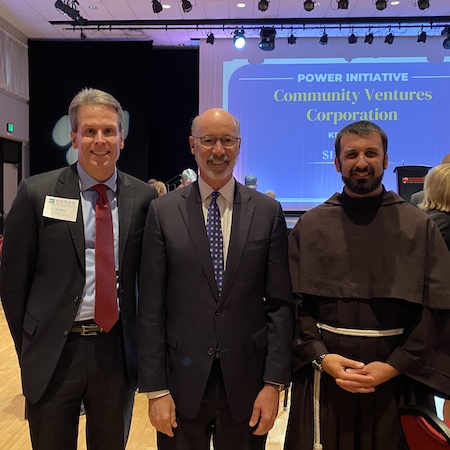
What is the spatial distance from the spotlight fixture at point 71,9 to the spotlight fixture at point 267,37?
3.16 metres

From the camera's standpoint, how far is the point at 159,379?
5.68ft

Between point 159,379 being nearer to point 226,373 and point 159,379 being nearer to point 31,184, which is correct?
point 226,373

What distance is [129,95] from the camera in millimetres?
10086

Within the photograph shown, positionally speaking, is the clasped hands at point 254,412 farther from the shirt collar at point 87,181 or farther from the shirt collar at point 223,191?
the shirt collar at point 87,181

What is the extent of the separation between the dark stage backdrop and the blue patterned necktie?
8.46m

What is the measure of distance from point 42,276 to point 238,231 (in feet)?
2.60

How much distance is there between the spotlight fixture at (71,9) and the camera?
7428 millimetres

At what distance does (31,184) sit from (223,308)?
2.98 ft

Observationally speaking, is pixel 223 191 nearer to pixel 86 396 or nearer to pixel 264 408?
pixel 264 408

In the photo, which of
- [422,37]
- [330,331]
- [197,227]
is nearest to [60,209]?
[197,227]

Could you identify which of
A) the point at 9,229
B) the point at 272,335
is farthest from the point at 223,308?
the point at 9,229

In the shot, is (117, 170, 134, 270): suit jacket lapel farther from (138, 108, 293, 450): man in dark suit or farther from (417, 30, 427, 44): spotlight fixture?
(417, 30, 427, 44): spotlight fixture

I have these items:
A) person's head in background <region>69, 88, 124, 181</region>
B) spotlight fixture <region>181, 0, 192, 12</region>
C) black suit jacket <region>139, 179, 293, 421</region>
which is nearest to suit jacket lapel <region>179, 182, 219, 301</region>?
black suit jacket <region>139, 179, 293, 421</region>

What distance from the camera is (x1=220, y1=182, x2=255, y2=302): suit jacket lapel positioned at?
5.74 ft
